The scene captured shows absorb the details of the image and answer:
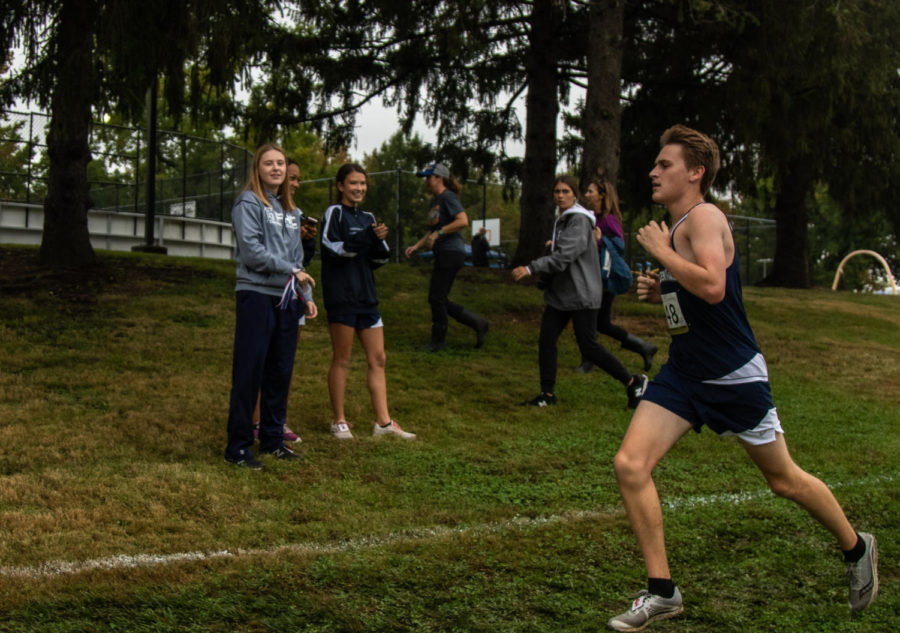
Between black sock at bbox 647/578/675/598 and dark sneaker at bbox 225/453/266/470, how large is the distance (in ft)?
10.8

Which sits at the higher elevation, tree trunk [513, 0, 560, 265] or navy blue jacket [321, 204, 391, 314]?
tree trunk [513, 0, 560, 265]

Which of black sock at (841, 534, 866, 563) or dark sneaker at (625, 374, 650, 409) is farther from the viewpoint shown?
dark sneaker at (625, 374, 650, 409)

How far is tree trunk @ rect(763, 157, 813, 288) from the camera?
22.4 m

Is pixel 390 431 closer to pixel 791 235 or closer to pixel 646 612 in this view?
pixel 646 612

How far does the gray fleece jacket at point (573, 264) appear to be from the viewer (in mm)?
8586

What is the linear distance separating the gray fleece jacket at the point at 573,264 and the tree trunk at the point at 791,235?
14.9 m

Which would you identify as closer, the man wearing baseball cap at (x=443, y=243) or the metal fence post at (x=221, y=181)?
the man wearing baseball cap at (x=443, y=243)

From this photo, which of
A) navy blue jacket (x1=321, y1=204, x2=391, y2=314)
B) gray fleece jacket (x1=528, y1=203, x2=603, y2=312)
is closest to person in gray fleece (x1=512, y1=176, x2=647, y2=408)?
gray fleece jacket (x1=528, y1=203, x2=603, y2=312)

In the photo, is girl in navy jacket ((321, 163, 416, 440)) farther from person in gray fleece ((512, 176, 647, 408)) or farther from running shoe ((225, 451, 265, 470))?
person in gray fleece ((512, 176, 647, 408))

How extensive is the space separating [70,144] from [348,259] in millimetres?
6806

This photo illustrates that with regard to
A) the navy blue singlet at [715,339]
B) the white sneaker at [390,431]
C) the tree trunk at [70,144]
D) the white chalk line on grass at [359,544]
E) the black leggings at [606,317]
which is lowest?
the white chalk line on grass at [359,544]

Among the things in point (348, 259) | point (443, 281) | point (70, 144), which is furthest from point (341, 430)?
point (70, 144)

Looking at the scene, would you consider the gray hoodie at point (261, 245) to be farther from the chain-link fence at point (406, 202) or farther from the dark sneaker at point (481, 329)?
the chain-link fence at point (406, 202)

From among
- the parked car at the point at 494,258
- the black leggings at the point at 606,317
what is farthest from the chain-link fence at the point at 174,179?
the black leggings at the point at 606,317
